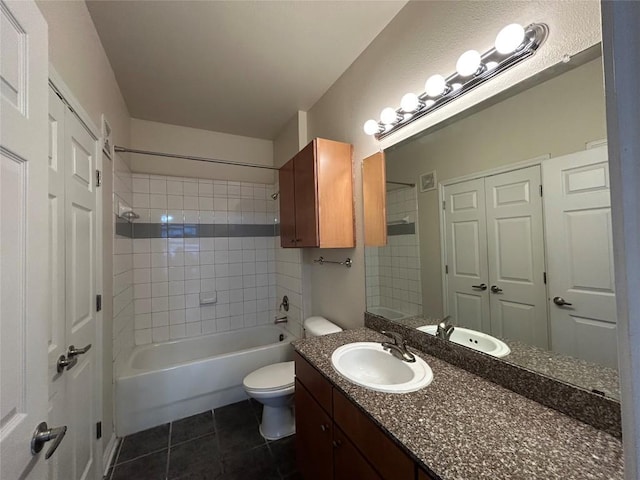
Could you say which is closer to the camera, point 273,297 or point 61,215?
point 61,215

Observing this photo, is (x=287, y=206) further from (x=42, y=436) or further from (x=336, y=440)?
(x=42, y=436)

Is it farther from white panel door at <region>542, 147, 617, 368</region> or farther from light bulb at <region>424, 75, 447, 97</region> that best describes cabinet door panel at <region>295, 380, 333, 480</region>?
light bulb at <region>424, 75, 447, 97</region>

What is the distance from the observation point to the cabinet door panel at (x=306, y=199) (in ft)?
5.85

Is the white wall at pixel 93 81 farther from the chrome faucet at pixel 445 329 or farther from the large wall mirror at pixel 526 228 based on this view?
the chrome faucet at pixel 445 329

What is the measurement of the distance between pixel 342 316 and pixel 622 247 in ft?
5.90

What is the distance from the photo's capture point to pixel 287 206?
86.8 inches

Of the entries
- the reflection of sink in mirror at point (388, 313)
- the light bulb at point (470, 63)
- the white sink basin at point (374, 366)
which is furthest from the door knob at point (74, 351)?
the light bulb at point (470, 63)

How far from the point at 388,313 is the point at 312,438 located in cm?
77

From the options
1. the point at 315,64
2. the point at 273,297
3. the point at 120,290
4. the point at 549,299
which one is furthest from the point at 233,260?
the point at 549,299

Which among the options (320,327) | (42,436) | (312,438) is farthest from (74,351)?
(320,327)

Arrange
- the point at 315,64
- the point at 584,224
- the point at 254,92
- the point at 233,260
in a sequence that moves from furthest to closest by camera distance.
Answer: the point at 233,260
the point at 254,92
the point at 315,64
the point at 584,224

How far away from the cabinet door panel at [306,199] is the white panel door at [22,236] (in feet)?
4.21

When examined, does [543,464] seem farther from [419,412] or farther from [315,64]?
[315,64]

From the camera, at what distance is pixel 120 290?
203cm
